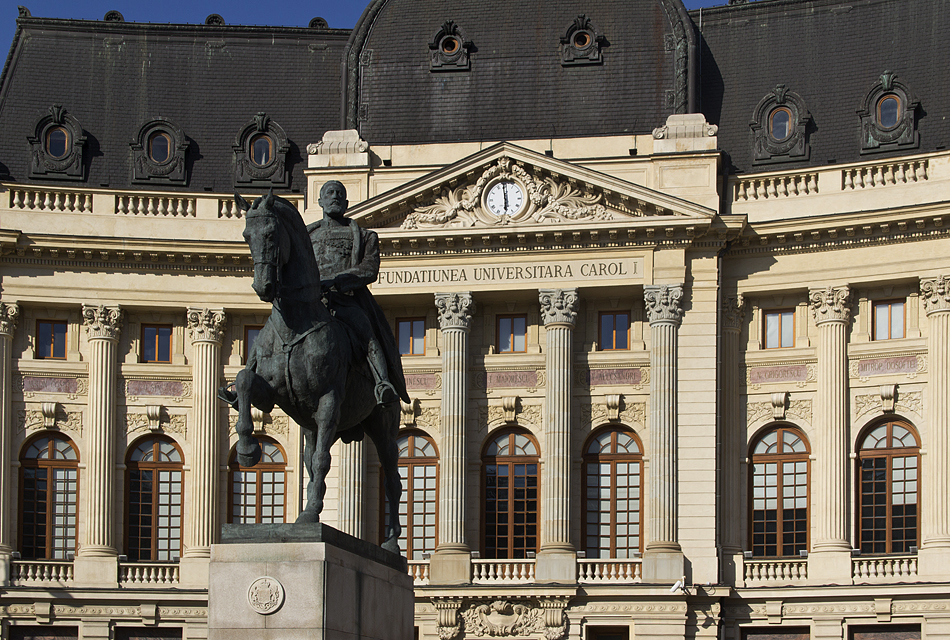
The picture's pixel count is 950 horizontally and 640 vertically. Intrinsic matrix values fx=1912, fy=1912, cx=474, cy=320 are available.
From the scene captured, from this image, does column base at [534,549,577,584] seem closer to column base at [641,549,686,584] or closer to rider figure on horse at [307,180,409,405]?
column base at [641,549,686,584]

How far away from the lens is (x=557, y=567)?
1870 inches

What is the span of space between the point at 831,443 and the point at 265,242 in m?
29.4

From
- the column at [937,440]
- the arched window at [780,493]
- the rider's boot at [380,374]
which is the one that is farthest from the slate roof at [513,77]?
the rider's boot at [380,374]

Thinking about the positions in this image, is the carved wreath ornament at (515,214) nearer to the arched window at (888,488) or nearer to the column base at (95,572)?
the arched window at (888,488)

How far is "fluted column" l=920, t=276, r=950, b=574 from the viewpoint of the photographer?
150ft

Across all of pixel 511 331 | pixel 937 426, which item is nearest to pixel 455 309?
pixel 511 331

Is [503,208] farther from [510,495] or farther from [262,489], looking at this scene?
[262,489]

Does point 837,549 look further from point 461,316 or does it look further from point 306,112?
point 306,112

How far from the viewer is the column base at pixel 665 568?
46.7m

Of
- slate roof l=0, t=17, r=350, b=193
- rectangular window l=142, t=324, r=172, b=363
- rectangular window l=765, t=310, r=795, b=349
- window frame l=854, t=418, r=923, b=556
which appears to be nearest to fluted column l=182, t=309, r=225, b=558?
rectangular window l=142, t=324, r=172, b=363

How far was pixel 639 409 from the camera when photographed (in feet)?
161

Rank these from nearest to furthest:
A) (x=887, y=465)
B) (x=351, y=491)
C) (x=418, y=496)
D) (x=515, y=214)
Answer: (x=887, y=465) → (x=351, y=491) → (x=515, y=214) → (x=418, y=496)

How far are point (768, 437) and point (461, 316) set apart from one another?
848 centimetres

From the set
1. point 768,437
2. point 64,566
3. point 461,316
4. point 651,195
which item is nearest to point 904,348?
point 768,437
